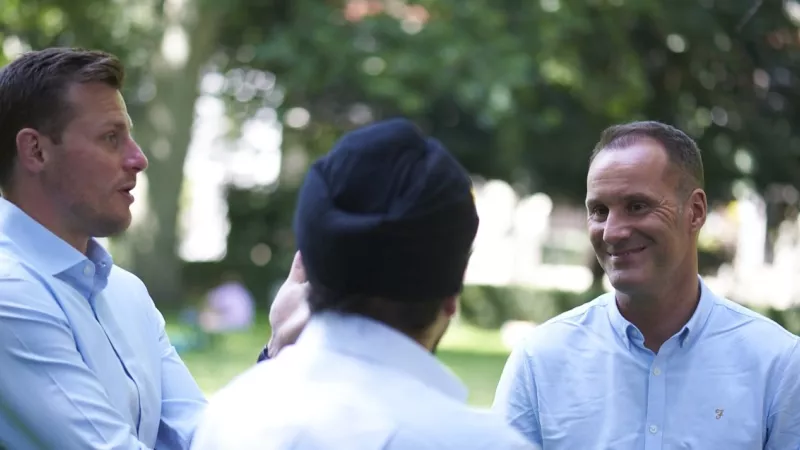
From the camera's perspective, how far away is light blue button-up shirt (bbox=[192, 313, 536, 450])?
58.0 inches

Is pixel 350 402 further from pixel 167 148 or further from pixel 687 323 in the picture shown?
pixel 167 148

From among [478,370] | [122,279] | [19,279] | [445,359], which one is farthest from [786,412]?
[445,359]

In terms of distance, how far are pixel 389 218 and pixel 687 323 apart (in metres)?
1.40

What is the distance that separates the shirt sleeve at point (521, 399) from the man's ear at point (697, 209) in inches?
21.3

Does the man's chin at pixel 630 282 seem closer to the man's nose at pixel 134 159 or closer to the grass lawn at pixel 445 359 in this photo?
the man's nose at pixel 134 159

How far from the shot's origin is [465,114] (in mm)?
20078

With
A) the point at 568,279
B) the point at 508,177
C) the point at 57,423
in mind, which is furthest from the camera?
the point at 568,279

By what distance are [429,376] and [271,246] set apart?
65.8 feet

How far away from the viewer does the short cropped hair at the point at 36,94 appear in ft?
7.63

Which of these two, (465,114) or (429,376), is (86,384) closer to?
(429,376)

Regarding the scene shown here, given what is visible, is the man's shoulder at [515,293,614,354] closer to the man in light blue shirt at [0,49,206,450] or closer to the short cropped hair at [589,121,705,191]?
the short cropped hair at [589,121,705,191]

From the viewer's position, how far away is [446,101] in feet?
64.4

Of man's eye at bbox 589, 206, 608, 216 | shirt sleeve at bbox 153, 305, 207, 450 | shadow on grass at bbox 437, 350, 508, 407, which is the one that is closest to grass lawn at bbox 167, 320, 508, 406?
shadow on grass at bbox 437, 350, 508, 407

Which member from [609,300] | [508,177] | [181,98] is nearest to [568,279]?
[508,177]
